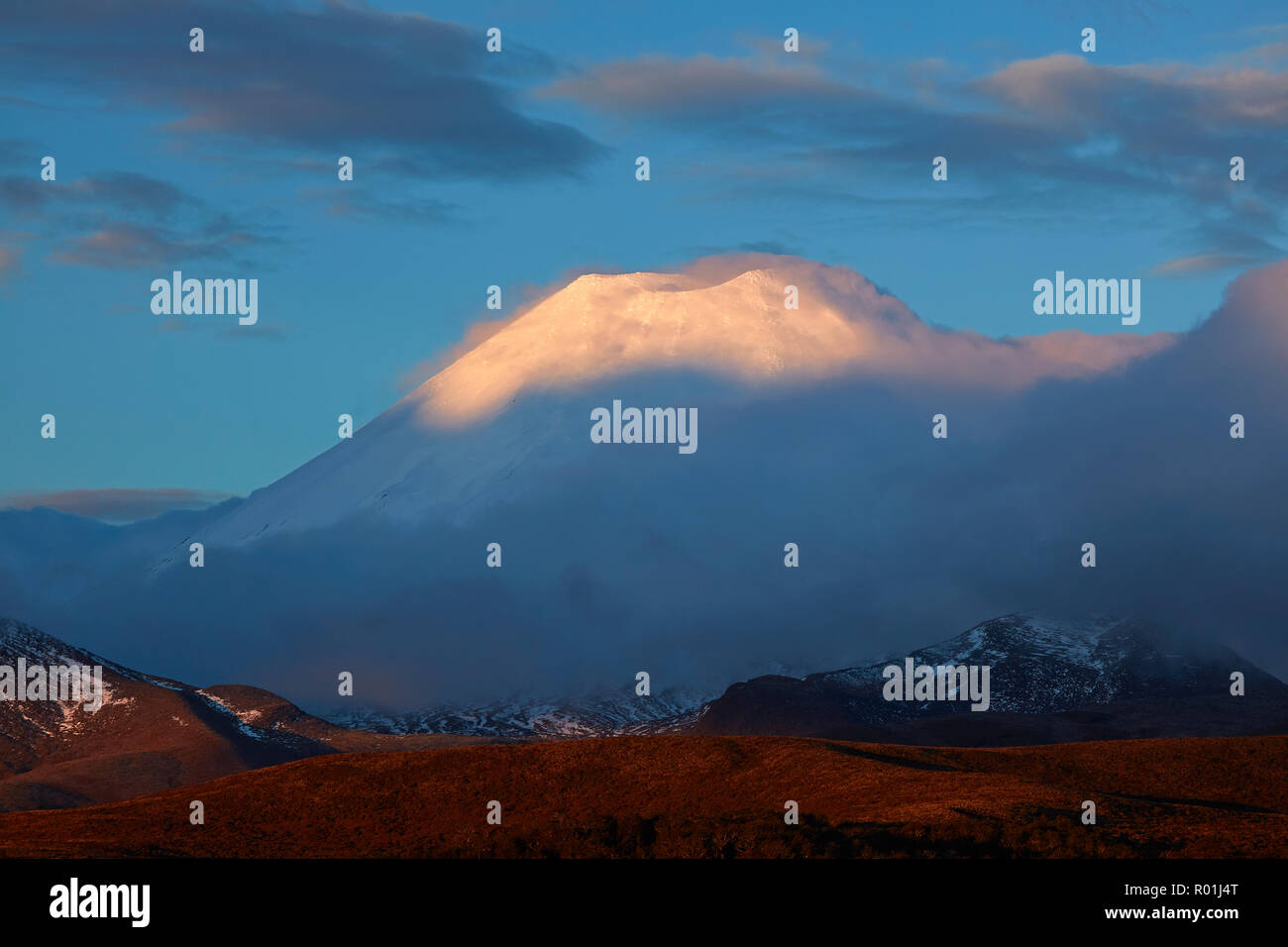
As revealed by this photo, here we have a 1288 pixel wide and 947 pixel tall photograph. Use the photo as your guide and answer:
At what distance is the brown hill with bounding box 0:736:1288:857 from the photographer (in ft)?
178

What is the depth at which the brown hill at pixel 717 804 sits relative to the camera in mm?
54344

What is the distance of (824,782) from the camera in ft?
236

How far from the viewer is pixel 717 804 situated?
72000mm

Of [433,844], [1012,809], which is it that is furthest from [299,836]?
[1012,809]
